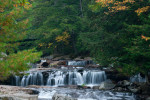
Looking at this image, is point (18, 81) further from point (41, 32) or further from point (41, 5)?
point (41, 5)

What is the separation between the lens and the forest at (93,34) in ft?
21.5

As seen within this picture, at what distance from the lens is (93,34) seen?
20781mm

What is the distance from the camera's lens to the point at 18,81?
680 inches

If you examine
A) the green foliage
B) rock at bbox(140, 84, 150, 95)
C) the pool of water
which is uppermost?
the green foliage

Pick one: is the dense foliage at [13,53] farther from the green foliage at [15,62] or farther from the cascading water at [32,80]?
the cascading water at [32,80]

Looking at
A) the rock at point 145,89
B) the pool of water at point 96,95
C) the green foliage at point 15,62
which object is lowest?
the pool of water at point 96,95

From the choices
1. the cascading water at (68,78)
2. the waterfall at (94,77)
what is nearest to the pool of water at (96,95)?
the waterfall at (94,77)

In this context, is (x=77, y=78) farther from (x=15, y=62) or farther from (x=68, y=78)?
(x=15, y=62)

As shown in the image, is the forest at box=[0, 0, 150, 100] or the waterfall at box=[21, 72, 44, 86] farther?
the waterfall at box=[21, 72, 44, 86]

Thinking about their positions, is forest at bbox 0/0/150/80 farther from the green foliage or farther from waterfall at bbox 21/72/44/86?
waterfall at bbox 21/72/44/86

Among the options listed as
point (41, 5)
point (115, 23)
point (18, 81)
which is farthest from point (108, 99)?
point (41, 5)

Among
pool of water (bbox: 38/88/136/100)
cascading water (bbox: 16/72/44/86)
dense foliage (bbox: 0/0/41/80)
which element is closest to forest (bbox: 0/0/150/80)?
dense foliage (bbox: 0/0/41/80)

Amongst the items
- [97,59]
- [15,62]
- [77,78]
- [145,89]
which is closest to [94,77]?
[77,78]

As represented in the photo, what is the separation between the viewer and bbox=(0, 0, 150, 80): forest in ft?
21.5
